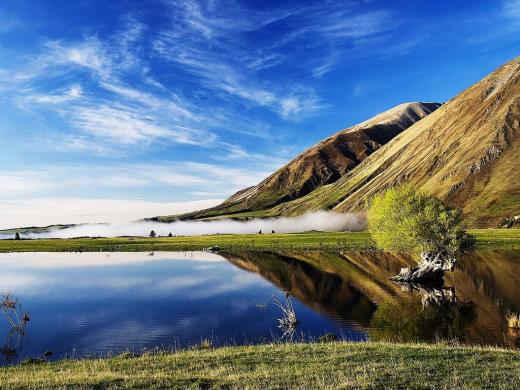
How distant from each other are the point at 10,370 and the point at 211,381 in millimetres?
18395

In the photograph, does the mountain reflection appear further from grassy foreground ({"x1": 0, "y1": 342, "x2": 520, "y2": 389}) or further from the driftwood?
grassy foreground ({"x1": 0, "y1": 342, "x2": 520, "y2": 389})

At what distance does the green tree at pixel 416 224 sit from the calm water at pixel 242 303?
6.83 meters

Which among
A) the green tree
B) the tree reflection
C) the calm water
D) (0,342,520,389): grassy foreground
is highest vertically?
the green tree

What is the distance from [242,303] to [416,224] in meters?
39.8

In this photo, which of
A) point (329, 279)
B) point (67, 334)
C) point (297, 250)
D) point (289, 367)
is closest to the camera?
point (289, 367)

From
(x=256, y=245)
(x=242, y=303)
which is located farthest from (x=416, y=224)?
(x=256, y=245)

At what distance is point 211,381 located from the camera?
82.9 feet

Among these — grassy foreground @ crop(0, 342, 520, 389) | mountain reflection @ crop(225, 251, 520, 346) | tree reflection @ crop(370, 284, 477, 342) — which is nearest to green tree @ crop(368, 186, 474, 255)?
Answer: mountain reflection @ crop(225, 251, 520, 346)

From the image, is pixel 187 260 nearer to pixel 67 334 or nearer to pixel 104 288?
pixel 104 288

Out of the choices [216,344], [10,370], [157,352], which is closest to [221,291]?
[216,344]

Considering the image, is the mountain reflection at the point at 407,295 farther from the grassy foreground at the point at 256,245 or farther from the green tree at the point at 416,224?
the grassy foreground at the point at 256,245

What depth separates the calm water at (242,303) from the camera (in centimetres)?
4769

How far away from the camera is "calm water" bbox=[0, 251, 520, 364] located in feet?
156

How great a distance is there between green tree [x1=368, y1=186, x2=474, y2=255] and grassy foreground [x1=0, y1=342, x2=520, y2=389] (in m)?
55.1
